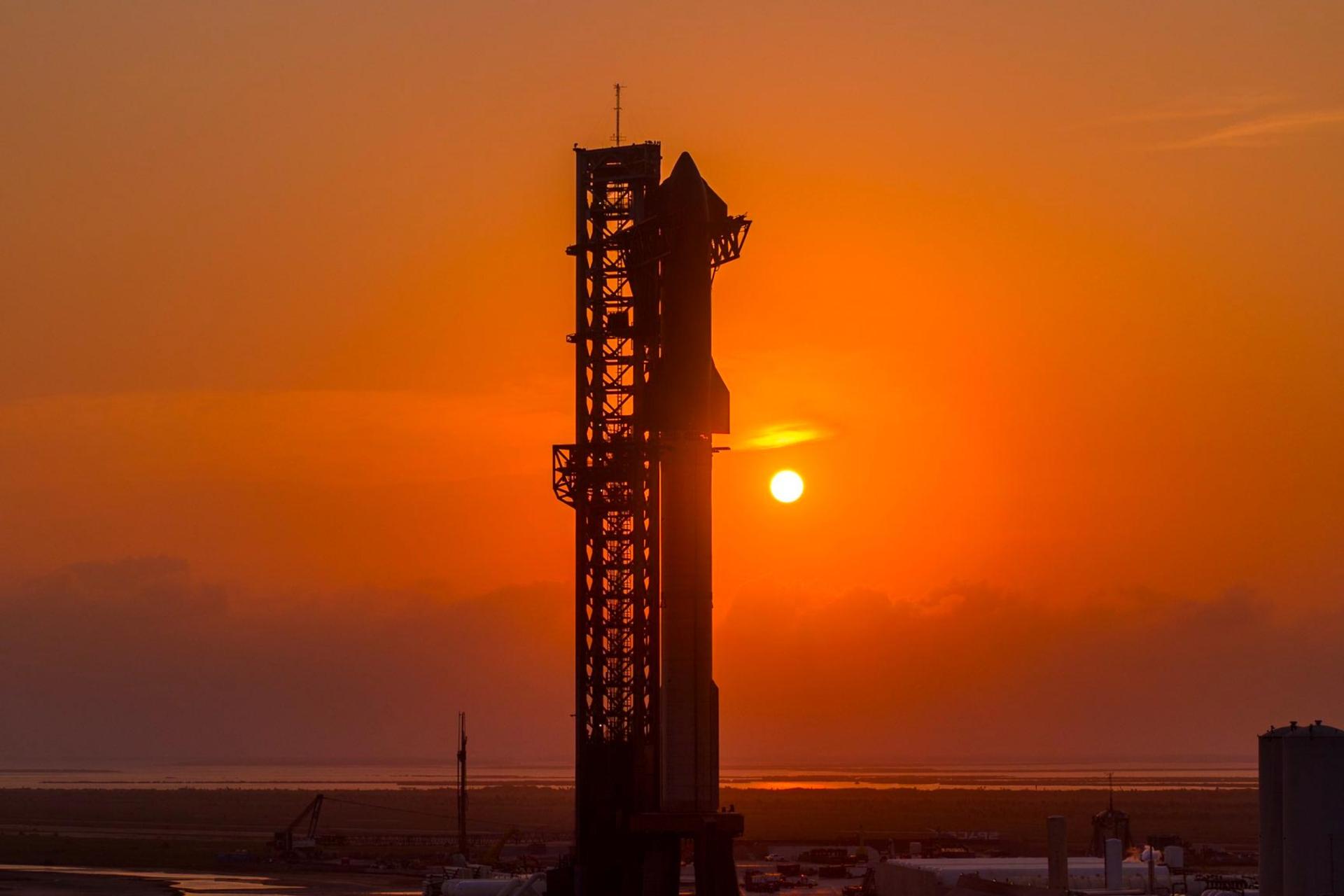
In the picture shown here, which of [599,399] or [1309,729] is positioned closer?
[1309,729]

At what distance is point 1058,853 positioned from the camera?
2810 inches

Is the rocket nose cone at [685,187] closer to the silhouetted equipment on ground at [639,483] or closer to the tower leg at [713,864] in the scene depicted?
the silhouetted equipment on ground at [639,483]

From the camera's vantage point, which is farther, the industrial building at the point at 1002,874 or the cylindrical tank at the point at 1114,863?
the industrial building at the point at 1002,874

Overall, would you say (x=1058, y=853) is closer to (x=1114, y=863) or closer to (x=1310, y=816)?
(x=1114, y=863)

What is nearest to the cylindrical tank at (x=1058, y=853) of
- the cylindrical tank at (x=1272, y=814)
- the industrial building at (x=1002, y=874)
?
the industrial building at (x=1002, y=874)

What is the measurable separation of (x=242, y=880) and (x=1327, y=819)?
288 ft

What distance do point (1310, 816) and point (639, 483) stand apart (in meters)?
34.1

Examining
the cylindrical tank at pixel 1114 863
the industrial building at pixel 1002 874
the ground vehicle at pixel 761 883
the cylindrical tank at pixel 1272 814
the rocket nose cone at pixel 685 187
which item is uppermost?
the rocket nose cone at pixel 685 187

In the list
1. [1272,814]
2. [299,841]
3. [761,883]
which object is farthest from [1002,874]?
[299,841]

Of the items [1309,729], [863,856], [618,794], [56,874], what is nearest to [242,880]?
[56,874]

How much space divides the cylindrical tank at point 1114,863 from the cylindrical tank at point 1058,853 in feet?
34.6

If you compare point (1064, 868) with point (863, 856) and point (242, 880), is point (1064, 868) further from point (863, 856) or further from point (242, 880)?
point (242, 880)

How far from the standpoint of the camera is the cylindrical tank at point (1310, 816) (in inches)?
2100

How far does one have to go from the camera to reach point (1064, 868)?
71.3 m
